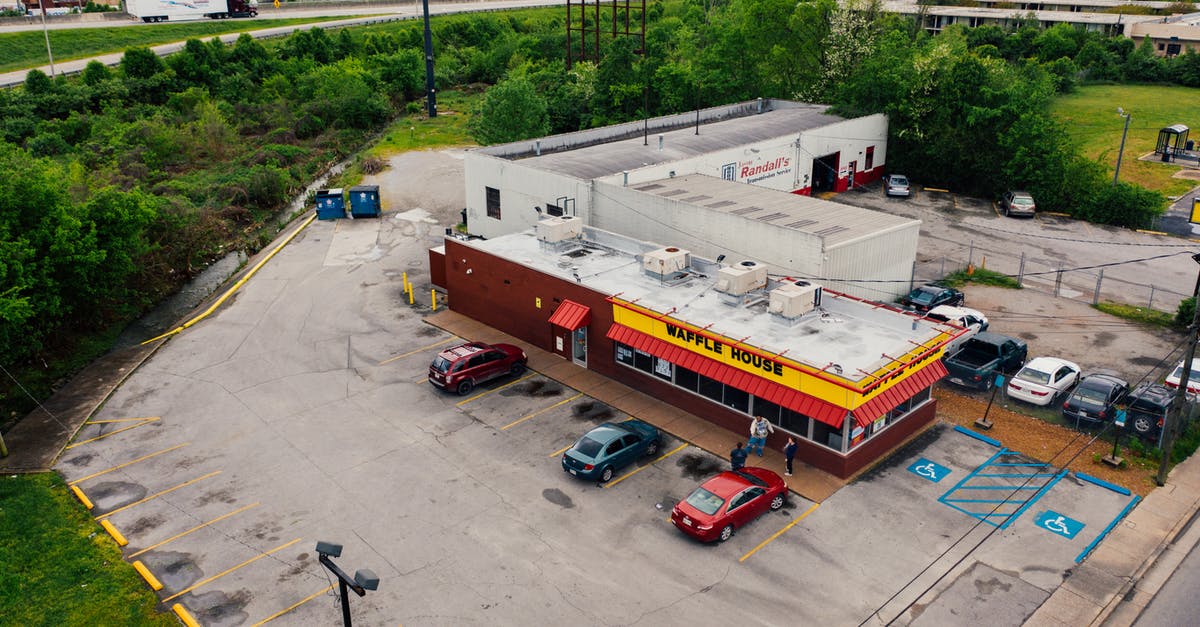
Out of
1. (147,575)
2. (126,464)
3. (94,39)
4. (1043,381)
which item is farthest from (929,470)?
(94,39)

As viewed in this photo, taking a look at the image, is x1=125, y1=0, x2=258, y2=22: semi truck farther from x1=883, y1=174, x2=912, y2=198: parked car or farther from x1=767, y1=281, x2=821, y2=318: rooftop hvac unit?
x1=767, y1=281, x2=821, y2=318: rooftop hvac unit

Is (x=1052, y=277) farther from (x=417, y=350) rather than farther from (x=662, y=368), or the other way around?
(x=417, y=350)

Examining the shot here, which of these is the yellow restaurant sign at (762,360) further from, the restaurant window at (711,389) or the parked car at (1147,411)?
the parked car at (1147,411)

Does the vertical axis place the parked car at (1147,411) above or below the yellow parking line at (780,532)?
above

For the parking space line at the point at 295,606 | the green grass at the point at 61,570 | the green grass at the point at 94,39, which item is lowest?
the green grass at the point at 61,570

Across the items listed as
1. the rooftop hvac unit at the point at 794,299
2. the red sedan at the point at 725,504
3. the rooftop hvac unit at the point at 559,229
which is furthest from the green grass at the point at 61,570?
the rooftop hvac unit at the point at 794,299

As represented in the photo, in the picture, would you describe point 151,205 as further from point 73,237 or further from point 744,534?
point 744,534

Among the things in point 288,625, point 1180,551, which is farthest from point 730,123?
point 288,625

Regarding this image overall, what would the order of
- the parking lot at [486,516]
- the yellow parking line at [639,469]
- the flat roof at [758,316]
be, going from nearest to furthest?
the parking lot at [486,516]
the yellow parking line at [639,469]
the flat roof at [758,316]
